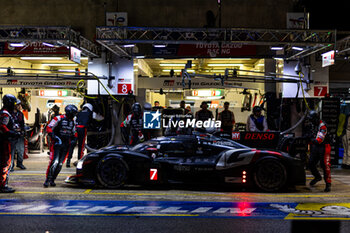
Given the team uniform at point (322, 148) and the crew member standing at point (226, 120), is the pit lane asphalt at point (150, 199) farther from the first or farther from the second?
the crew member standing at point (226, 120)

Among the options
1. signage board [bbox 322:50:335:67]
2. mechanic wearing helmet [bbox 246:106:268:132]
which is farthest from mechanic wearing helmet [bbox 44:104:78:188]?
signage board [bbox 322:50:335:67]

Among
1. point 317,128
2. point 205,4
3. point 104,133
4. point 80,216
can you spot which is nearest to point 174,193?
point 80,216

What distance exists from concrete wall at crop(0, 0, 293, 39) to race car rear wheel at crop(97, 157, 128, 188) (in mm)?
9710

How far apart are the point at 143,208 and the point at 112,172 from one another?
2.09 m

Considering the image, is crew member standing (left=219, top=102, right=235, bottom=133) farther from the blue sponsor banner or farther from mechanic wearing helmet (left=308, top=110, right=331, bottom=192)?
the blue sponsor banner

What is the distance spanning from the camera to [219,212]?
22.8ft

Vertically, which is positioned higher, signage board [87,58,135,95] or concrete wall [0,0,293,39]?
concrete wall [0,0,293,39]

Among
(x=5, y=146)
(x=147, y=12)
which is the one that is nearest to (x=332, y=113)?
(x=147, y=12)

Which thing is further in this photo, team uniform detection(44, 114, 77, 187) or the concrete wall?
the concrete wall

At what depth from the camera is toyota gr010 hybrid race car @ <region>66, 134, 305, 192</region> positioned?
29.2 ft

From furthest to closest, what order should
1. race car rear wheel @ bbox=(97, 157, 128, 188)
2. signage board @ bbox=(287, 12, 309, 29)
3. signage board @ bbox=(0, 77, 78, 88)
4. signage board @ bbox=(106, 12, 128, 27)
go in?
signage board @ bbox=(0, 77, 78, 88) → signage board @ bbox=(106, 12, 128, 27) → signage board @ bbox=(287, 12, 309, 29) → race car rear wheel @ bbox=(97, 157, 128, 188)

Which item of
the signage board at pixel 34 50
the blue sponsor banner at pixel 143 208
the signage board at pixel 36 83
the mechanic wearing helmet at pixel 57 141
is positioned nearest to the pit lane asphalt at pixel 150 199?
the blue sponsor banner at pixel 143 208

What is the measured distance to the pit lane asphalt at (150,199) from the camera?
589cm

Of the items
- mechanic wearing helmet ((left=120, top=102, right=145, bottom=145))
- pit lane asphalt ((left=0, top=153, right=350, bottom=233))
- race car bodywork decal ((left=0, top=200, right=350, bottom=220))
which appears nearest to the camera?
pit lane asphalt ((left=0, top=153, right=350, bottom=233))
